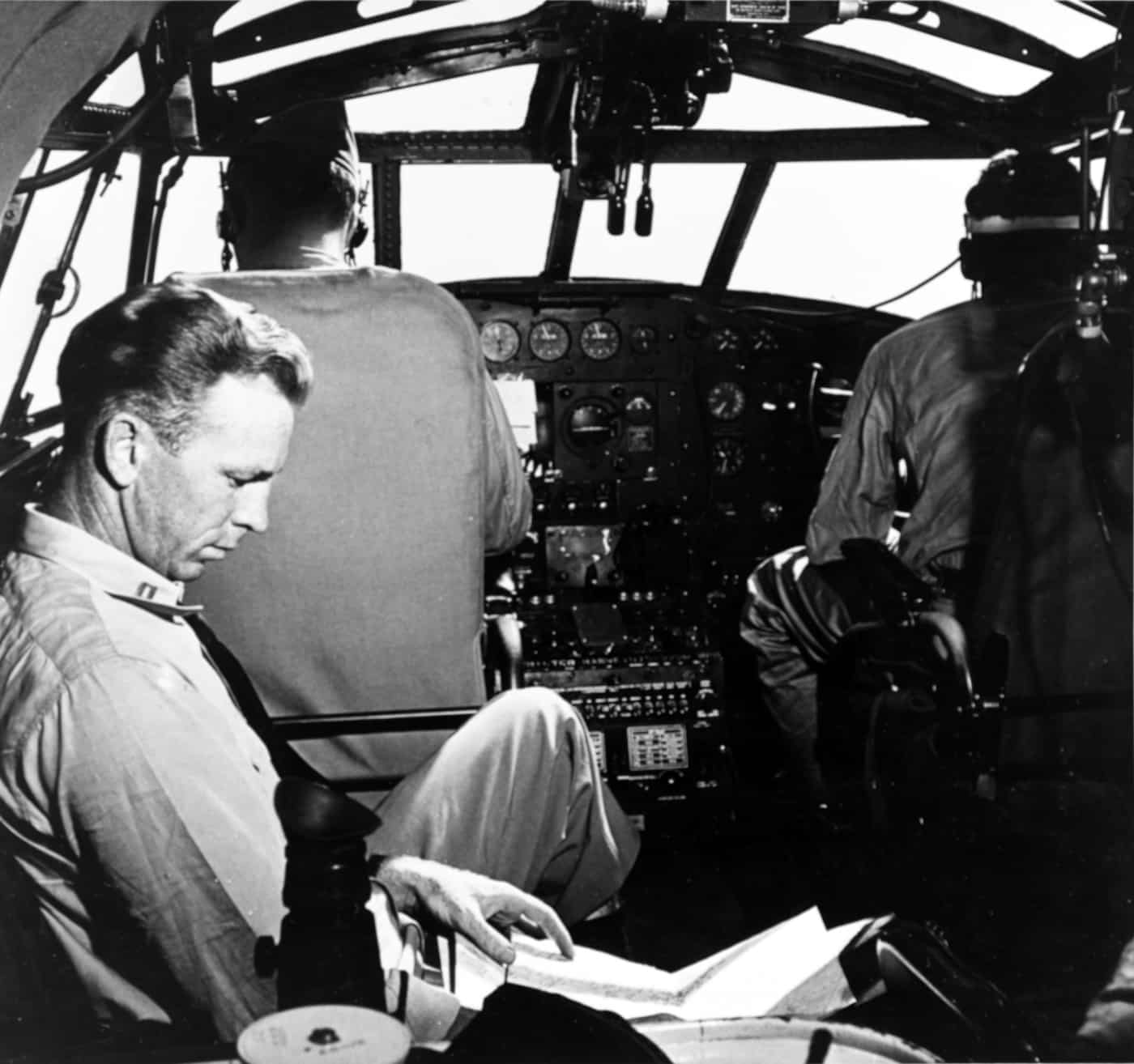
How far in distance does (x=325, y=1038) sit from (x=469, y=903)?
506 mm

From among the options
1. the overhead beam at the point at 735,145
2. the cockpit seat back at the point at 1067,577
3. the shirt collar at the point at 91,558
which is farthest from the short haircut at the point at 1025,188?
the shirt collar at the point at 91,558

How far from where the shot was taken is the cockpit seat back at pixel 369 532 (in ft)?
5.35

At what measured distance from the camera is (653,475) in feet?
10.0

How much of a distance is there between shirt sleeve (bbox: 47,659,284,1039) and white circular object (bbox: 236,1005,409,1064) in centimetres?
29

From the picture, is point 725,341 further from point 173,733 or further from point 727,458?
point 173,733

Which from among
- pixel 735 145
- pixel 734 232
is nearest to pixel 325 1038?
pixel 735 145

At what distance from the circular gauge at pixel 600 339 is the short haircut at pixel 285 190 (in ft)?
4.85

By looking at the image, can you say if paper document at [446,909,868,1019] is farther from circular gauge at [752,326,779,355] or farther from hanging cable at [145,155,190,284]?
circular gauge at [752,326,779,355]

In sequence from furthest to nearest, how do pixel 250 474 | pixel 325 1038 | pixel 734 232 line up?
pixel 734 232, pixel 250 474, pixel 325 1038

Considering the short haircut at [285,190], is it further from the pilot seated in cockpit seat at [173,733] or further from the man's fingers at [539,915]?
the man's fingers at [539,915]

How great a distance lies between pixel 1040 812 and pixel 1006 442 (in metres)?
0.54

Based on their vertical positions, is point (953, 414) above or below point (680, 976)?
above

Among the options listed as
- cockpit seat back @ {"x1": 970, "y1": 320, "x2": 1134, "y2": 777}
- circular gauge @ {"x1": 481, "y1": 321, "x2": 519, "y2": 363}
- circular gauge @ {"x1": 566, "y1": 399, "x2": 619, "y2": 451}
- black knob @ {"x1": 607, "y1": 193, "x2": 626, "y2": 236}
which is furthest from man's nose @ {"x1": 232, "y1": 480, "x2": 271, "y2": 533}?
circular gauge @ {"x1": 481, "y1": 321, "x2": 519, "y2": 363}

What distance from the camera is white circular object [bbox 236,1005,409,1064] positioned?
0.84m
